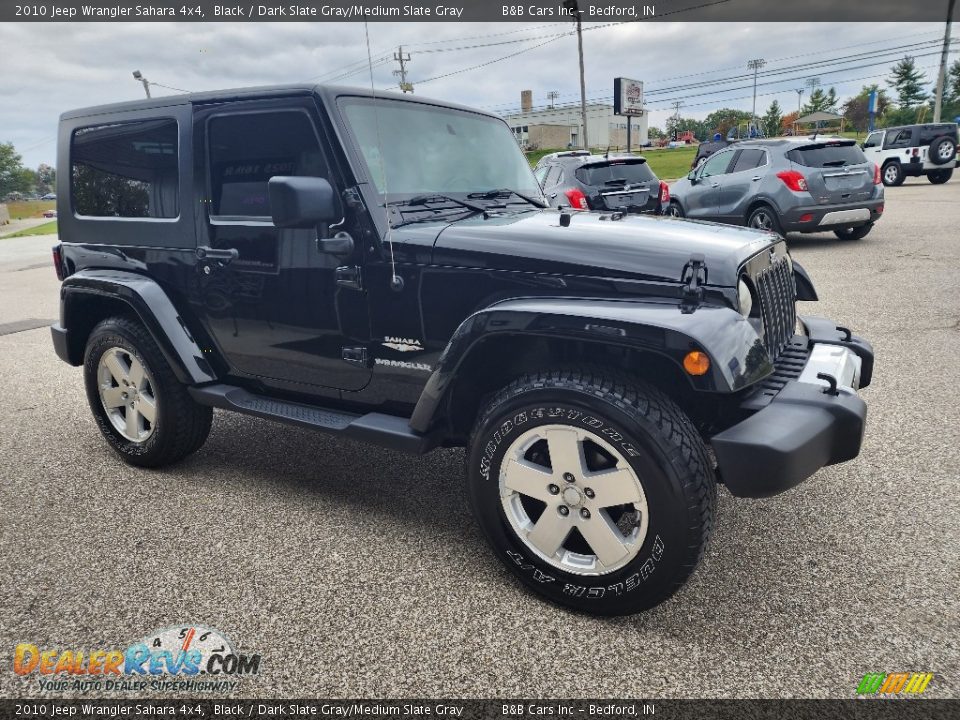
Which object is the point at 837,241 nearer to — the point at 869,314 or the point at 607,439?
the point at 869,314

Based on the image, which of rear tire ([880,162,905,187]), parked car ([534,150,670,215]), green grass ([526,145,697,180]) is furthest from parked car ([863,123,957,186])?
parked car ([534,150,670,215])

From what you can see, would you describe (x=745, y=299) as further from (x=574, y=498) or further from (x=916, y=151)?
(x=916, y=151)

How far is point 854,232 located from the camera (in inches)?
452

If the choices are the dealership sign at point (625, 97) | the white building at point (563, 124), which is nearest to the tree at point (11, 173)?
the white building at point (563, 124)

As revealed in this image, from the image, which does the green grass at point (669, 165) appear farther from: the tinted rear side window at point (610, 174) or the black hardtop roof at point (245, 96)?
the black hardtop roof at point (245, 96)

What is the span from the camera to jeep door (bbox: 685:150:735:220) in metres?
11.5

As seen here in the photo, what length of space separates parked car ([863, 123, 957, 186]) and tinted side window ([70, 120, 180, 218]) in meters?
22.4

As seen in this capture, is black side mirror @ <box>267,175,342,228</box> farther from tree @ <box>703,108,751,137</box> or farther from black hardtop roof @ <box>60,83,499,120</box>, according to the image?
tree @ <box>703,108,751,137</box>

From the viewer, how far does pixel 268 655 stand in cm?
233

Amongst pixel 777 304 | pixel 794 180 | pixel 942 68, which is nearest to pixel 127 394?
pixel 777 304

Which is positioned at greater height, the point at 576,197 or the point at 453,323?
the point at 576,197

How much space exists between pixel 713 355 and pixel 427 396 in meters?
1.10

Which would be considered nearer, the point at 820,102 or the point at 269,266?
the point at 269,266

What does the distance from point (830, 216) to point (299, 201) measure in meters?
A: 9.96
